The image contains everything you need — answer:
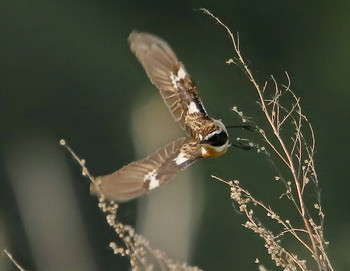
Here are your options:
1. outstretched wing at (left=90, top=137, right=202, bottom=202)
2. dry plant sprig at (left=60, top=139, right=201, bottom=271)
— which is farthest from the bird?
dry plant sprig at (left=60, top=139, right=201, bottom=271)

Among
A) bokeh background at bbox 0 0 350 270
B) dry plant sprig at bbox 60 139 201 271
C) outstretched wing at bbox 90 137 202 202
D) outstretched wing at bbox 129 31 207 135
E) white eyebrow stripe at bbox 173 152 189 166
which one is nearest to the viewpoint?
dry plant sprig at bbox 60 139 201 271

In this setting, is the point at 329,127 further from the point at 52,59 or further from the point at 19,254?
the point at 19,254

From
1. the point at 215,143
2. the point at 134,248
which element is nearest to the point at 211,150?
the point at 215,143

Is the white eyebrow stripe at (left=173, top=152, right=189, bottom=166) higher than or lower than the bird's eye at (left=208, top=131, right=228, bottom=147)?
higher

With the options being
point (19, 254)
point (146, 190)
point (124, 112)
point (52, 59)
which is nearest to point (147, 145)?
point (19, 254)

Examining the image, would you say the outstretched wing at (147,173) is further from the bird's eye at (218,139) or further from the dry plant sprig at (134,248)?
the dry plant sprig at (134,248)

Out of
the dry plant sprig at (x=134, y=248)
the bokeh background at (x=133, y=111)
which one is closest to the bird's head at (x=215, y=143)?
the dry plant sprig at (x=134, y=248)

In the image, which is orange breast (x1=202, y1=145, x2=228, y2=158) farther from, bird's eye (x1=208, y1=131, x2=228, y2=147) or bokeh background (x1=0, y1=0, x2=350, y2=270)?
bokeh background (x1=0, y1=0, x2=350, y2=270)
